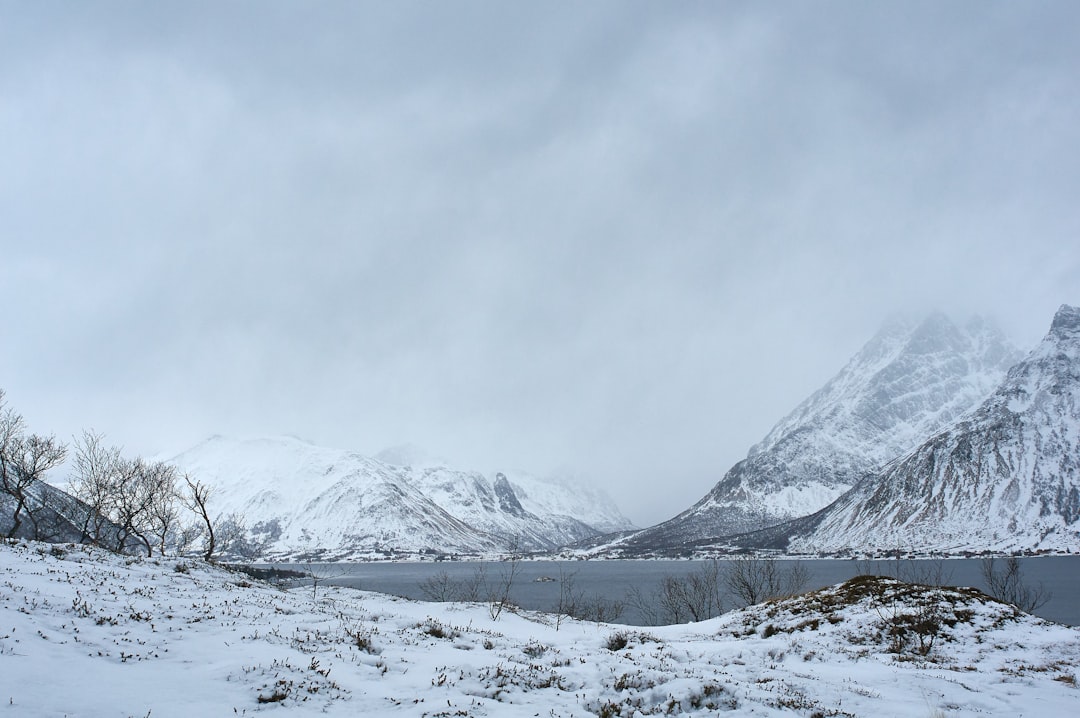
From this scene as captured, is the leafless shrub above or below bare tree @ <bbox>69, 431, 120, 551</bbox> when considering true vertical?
below

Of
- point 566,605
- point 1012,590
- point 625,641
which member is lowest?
point 566,605

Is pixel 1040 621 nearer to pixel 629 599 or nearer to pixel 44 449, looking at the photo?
pixel 44 449

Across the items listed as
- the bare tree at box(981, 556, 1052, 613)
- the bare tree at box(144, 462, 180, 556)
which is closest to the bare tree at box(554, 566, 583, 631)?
the bare tree at box(981, 556, 1052, 613)

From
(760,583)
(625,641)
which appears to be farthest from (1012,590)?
(625,641)

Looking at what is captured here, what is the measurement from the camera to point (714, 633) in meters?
40.7

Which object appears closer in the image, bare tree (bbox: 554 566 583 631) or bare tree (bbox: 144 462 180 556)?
bare tree (bbox: 554 566 583 631)

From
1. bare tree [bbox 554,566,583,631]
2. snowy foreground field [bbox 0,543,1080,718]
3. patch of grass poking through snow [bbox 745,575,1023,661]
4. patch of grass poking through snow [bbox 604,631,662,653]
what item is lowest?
bare tree [bbox 554,566,583,631]

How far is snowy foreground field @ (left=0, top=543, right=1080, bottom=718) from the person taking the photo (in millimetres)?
13227

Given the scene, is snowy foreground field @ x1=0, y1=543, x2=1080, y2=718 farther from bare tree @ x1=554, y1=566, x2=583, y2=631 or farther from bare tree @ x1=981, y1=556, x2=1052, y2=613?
bare tree @ x1=981, y1=556, x2=1052, y2=613

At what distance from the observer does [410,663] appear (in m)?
18.0

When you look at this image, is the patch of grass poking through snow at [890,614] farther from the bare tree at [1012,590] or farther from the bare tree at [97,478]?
the bare tree at [97,478]

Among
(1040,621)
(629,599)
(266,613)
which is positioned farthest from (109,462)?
(629,599)

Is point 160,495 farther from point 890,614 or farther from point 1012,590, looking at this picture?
point 1012,590

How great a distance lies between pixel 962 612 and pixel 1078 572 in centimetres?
21889
